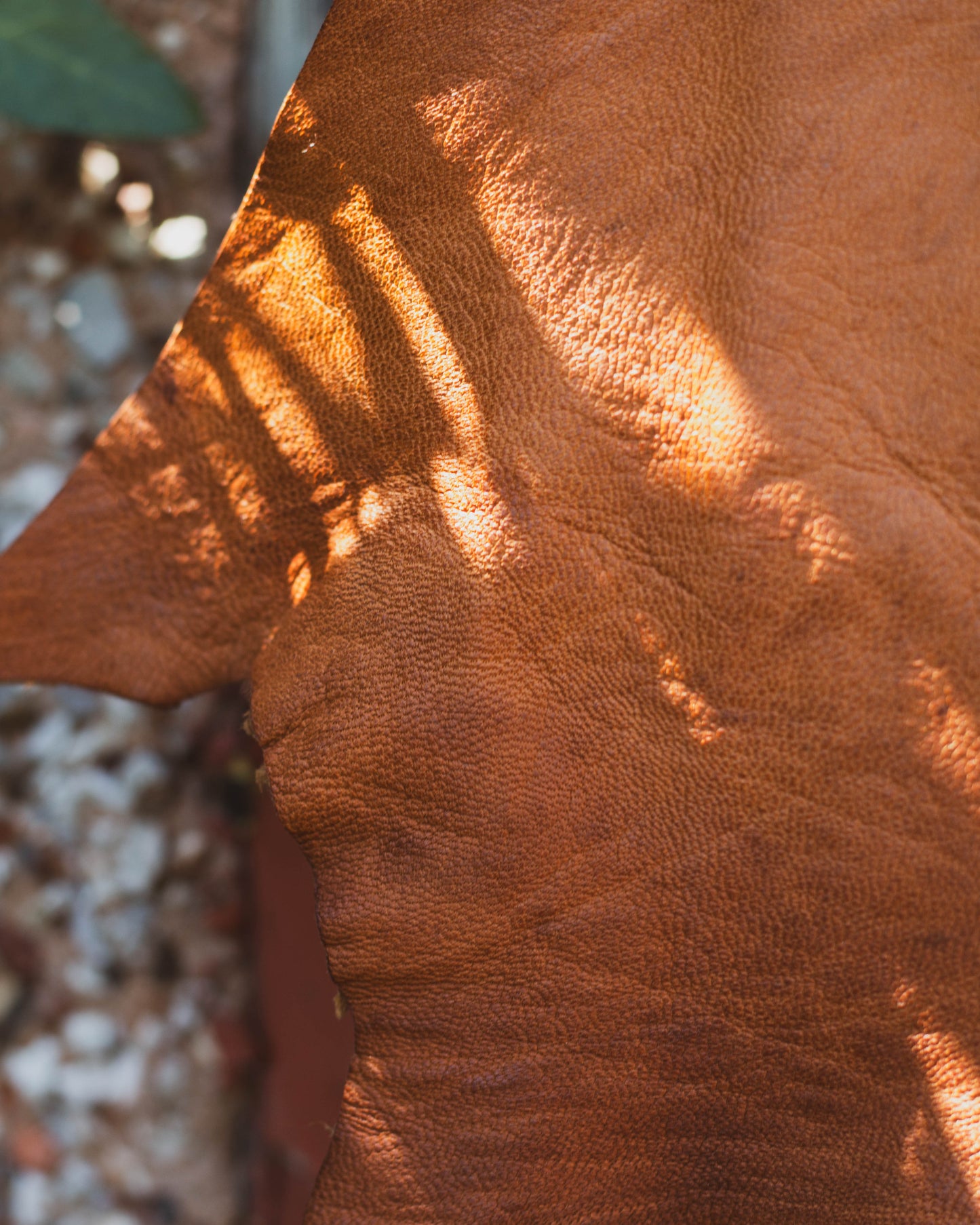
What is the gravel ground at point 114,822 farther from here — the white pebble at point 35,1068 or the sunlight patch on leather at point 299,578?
the sunlight patch on leather at point 299,578

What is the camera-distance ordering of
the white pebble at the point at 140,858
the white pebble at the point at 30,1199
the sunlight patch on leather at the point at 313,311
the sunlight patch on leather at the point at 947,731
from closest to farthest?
the sunlight patch on leather at the point at 947,731, the sunlight patch on leather at the point at 313,311, the white pebble at the point at 30,1199, the white pebble at the point at 140,858

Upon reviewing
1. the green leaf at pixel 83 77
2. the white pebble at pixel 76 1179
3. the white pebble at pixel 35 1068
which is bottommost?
the white pebble at pixel 76 1179

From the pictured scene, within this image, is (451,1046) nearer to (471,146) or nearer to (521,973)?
(521,973)

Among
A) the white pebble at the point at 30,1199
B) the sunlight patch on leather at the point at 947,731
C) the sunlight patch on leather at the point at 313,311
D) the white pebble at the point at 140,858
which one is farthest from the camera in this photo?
the white pebble at the point at 140,858

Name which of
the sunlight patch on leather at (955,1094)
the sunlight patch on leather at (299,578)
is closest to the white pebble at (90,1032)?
the sunlight patch on leather at (299,578)

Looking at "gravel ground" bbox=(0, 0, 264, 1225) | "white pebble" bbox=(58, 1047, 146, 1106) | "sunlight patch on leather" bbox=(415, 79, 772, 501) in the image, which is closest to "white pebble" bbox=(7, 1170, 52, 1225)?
"gravel ground" bbox=(0, 0, 264, 1225)

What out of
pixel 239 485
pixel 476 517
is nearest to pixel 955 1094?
pixel 476 517

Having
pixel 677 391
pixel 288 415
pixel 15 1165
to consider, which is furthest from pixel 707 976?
pixel 15 1165

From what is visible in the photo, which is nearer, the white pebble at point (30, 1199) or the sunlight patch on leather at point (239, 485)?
the sunlight patch on leather at point (239, 485)

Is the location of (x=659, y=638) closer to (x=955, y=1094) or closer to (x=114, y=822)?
(x=955, y=1094)
